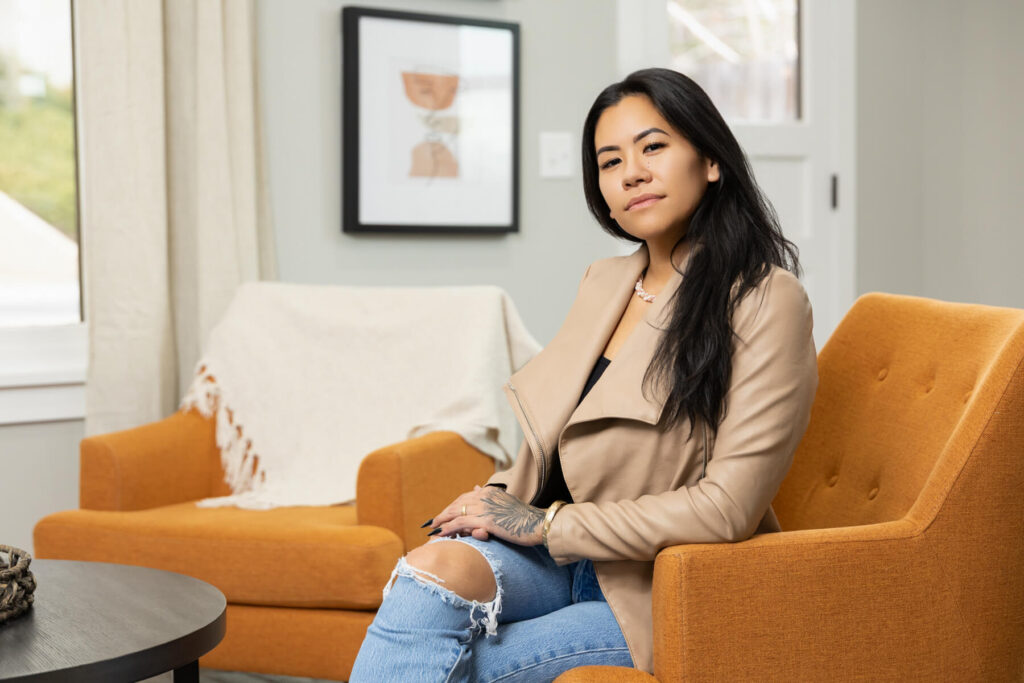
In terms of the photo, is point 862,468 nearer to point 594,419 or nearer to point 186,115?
point 594,419

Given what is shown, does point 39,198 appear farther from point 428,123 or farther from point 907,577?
point 907,577

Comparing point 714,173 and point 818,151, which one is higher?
point 818,151

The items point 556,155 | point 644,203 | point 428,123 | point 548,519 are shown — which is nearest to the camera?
point 548,519

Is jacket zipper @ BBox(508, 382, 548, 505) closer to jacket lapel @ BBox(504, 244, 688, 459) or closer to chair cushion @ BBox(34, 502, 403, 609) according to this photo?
jacket lapel @ BBox(504, 244, 688, 459)

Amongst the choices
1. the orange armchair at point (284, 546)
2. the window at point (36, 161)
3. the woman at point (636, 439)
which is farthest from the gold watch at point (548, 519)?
the window at point (36, 161)

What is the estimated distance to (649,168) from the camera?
1.37 meters

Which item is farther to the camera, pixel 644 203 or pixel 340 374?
pixel 340 374

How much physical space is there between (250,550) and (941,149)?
322cm

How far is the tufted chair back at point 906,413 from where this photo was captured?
1233mm

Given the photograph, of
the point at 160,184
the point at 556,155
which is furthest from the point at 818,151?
the point at 160,184

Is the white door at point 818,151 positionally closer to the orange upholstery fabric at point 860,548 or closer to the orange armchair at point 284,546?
the orange armchair at point 284,546

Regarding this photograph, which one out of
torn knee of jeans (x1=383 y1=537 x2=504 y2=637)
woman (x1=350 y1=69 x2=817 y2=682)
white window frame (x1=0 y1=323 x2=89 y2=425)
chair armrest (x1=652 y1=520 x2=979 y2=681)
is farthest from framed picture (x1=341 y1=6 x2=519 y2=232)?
chair armrest (x1=652 y1=520 x2=979 y2=681)

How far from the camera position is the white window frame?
8.85ft

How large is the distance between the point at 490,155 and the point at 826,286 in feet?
4.62
